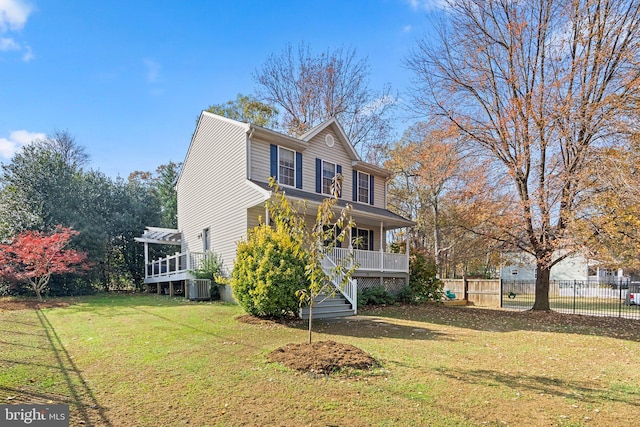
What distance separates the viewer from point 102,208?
2302 cm

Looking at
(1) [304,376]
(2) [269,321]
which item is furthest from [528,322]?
(1) [304,376]

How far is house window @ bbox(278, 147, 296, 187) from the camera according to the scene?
15.7 metres

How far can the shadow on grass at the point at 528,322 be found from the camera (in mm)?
11008

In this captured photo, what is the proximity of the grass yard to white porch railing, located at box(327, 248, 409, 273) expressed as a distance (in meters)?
5.07

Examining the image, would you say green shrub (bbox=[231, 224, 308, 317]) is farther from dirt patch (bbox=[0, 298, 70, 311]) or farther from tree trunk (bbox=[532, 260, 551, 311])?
tree trunk (bbox=[532, 260, 551, 311])

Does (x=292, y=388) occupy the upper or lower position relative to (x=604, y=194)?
lower

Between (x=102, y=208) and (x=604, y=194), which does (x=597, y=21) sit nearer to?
(x=604, y=194)

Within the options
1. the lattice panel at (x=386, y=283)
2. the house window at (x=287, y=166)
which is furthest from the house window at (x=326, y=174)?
the lattice panel at (x=386, y=283)

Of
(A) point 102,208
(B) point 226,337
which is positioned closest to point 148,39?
(B) point 226,337

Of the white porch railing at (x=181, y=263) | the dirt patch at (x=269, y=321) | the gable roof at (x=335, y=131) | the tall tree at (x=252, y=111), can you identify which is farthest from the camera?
the tall tree at (x=252, y=111)

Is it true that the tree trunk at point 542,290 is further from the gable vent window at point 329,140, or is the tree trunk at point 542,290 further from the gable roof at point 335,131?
the gable vent window at point 329,140

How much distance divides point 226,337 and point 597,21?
1598cm

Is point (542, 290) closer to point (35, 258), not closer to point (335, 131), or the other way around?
point (335, 131)

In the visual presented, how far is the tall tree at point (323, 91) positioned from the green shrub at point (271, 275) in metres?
17.5
